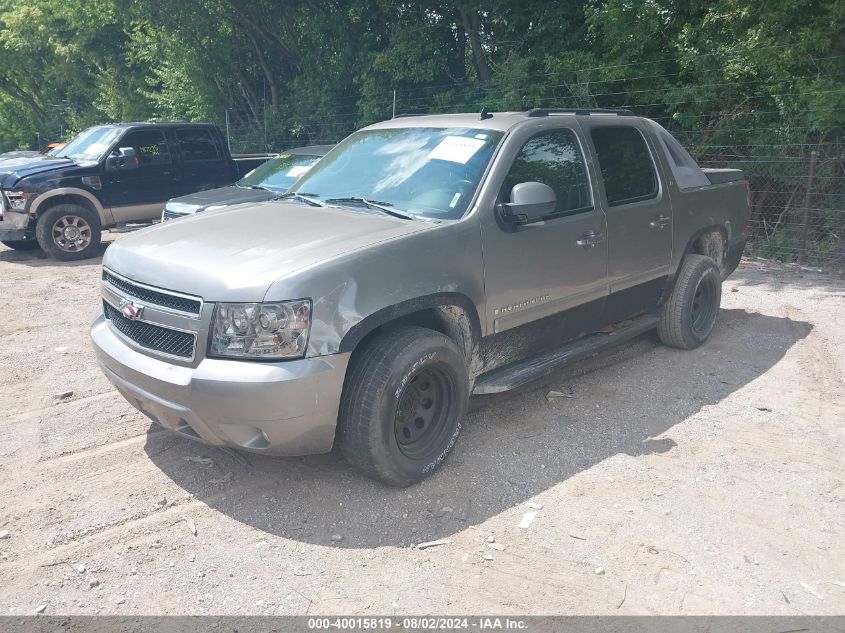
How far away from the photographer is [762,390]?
5352mm

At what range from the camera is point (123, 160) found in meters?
10.9

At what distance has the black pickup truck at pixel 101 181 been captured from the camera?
10188 mm

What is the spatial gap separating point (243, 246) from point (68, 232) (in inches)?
317

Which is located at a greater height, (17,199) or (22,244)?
(17,199)

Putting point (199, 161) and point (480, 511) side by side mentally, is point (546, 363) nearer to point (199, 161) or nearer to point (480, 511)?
point (480, 511)

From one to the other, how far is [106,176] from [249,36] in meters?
10.5

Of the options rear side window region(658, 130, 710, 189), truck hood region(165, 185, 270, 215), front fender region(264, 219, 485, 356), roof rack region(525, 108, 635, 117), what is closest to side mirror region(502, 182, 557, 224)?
front fender region(264, 219, 485, 356)

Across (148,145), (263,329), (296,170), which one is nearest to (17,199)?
(148,145)

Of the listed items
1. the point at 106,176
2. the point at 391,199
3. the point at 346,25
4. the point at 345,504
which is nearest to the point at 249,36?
the point at 346,25

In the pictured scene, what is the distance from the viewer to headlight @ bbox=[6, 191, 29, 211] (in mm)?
10031

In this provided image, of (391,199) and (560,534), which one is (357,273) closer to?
(391,199)

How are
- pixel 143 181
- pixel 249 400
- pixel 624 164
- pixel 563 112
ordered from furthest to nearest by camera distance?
pixel 143 181
pixel 624 164
pixel 563 112
pixel 249 400

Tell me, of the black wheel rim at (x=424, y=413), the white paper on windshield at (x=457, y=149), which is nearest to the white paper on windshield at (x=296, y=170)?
the white paper on windshield at (x=457, y=149)

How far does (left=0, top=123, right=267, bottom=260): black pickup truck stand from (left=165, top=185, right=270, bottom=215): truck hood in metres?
1.85
